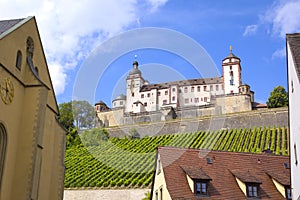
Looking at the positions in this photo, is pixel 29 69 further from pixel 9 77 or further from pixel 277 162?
pixel 277 162

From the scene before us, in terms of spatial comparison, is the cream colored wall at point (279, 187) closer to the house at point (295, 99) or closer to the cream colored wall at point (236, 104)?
the house at point (295, 99)

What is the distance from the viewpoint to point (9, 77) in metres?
17.8

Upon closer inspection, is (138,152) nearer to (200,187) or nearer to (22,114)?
(200,187)

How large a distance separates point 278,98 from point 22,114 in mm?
68041

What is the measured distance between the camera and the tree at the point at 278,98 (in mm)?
78562

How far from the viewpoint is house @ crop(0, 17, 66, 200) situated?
17.0 meters

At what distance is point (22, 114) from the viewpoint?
18406mm

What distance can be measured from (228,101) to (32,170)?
2942 inches

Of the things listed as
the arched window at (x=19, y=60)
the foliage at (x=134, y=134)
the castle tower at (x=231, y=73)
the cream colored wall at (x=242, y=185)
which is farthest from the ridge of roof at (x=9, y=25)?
the castle tower at (x=231, y=73)

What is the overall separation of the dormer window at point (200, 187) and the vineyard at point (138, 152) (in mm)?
15603

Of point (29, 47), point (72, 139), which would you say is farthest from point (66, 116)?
point (29, 47)

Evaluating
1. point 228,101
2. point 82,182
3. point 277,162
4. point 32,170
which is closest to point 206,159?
point 277,162

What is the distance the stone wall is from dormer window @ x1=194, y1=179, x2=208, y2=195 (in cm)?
3956

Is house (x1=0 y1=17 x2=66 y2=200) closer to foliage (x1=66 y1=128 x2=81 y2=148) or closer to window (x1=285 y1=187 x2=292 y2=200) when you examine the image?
window (x1=285 y1=187 x2=292 y2=200)
